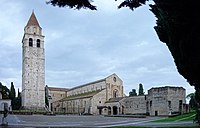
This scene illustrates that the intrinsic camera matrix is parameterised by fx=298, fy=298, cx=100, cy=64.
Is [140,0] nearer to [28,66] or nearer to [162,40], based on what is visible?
[162,40]

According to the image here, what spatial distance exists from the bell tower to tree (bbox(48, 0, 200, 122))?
6505 cm

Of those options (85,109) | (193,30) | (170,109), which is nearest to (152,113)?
(170,109)

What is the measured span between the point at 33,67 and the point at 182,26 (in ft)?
232

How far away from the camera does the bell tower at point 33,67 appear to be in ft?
241

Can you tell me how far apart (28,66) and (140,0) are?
72736 mm

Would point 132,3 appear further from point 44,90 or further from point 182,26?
point 44,90

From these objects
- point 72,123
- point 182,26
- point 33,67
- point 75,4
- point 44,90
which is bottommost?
point 72,123

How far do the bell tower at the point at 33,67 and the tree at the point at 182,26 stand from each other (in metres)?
65.1

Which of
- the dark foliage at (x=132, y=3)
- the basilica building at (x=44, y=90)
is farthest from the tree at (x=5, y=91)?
the dark foliage at (x=132, y=3)

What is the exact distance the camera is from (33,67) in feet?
248

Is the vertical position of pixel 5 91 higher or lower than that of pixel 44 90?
lower

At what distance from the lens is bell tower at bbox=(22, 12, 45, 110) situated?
73.5 meters

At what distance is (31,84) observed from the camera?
7456 centimetres

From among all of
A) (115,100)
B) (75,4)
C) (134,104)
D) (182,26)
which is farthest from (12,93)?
(75,4)
